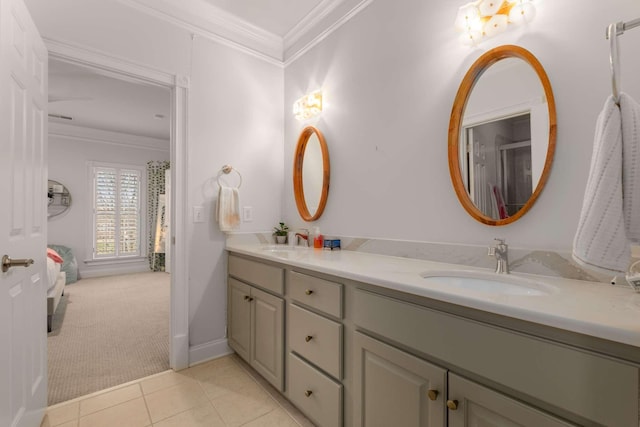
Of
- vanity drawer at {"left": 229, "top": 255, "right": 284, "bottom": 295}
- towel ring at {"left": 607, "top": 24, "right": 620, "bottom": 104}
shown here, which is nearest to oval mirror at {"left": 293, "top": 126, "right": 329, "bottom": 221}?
vanity drawer at {"left": 229, "top": 255, "right": 284, "bottom": 295}

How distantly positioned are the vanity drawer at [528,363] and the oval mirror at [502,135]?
2.19ft

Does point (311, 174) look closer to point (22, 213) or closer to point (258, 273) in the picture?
point (258, 273)

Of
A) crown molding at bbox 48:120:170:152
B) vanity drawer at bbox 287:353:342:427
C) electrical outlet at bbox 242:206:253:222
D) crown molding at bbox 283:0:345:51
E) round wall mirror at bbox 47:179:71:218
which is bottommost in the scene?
vanity drawer at bbox 287:353:342:427

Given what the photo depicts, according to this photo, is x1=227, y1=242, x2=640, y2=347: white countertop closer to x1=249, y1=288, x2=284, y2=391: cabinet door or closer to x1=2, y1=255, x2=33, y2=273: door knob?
x1=249, y1=288, x2=284, y2=391: cabinet door

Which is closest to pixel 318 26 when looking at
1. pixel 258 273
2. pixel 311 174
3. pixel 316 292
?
pixel 311 174

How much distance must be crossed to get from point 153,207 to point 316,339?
18.1 ft

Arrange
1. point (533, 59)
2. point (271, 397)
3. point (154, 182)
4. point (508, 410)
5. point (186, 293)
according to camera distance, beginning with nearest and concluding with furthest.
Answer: point (508, 410)
point (533, 59)
point (271, 397)
point (186, 293)
point (154, 182)

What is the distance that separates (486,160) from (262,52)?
2143mm

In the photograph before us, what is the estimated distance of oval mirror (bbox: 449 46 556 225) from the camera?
4.22ft

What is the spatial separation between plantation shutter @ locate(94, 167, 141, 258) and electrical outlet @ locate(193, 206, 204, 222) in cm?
432

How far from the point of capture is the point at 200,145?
235 cm

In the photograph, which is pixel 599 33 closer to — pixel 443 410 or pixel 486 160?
pixel 486 160

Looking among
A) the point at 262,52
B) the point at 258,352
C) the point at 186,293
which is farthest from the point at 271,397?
the point at 262,52

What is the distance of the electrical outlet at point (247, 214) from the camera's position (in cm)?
259
